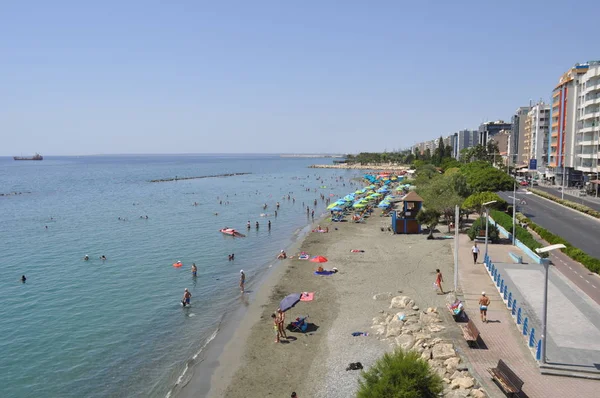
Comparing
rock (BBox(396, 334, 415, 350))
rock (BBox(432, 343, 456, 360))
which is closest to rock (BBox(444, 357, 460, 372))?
rock (BBox(432, 343, 456, 360))

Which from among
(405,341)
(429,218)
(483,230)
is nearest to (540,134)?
(429,218)

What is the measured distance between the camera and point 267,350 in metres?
17.8

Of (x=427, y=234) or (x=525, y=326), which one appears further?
(x=427, y=234)

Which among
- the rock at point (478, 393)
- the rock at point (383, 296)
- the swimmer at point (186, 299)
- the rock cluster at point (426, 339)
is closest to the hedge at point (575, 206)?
the rock at point (383, 296)

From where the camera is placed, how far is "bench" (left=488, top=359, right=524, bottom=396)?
11.3 meters

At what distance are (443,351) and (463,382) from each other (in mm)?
1971

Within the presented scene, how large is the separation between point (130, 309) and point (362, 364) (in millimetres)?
13386

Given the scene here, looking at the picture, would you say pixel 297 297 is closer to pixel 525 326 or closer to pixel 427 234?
pixel 525 326

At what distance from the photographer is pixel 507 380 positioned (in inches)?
458

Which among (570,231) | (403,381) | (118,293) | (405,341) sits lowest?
(118,293)

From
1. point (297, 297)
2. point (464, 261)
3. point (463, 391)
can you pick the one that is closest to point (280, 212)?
point (464, 261)

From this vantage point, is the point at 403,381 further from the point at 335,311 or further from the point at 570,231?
the point at 570,231

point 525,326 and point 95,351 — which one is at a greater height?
point 525,326

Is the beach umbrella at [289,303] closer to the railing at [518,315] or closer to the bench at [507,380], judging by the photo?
the railing at [518,315]
